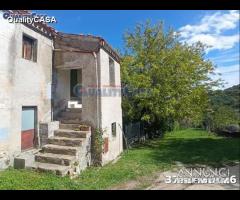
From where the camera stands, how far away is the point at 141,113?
62.3ft

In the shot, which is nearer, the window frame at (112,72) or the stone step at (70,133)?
the stone step at (70,133)

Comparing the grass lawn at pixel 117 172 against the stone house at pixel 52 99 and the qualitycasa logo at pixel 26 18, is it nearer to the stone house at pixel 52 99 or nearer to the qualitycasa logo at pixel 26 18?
the stone house at pixel 52 99

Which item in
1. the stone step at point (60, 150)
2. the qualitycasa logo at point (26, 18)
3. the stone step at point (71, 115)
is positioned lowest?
the stone step at point (60, 150)

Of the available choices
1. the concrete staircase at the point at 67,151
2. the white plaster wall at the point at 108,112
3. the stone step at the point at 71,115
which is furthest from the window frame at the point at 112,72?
the concrete staircase at the point at 67,151

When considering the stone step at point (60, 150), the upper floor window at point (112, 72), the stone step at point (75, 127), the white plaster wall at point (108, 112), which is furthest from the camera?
the upper floor window at point (112, 72)

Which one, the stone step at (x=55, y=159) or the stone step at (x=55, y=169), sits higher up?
the stone step at (x=55, y=159)

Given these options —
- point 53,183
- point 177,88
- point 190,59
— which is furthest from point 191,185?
point 190,59

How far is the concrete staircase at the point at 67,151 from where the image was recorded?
853cm

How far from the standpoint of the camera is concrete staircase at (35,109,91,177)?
853cm

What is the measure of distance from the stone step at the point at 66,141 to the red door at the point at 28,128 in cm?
76

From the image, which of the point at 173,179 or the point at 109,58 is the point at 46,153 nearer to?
the point at 173,179

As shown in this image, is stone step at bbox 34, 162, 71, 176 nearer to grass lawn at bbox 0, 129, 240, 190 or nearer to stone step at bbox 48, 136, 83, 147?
grass lawn at bbox 0, 129, 240, 190

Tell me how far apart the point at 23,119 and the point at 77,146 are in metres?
2.33
